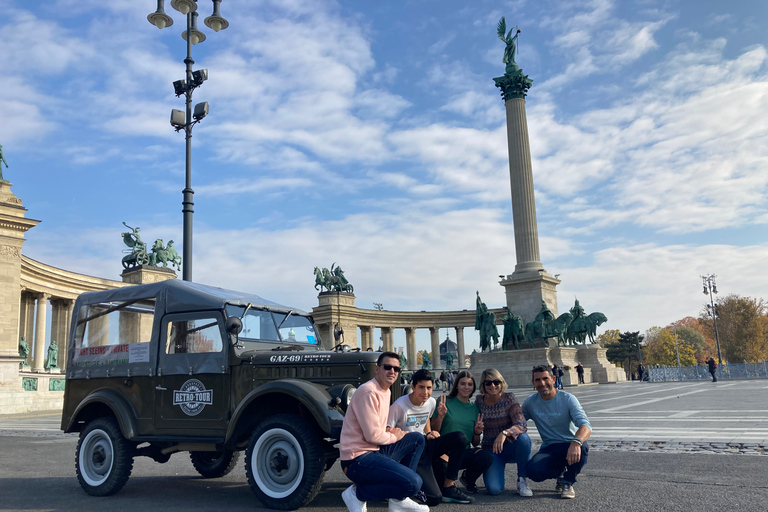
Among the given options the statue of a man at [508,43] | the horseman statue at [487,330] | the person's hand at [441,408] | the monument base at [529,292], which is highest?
the statue of a man at [508,43]

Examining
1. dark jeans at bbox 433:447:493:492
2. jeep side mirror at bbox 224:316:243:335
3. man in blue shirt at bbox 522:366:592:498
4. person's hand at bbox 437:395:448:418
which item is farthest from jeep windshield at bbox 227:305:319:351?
man in blue shirt at bbox 522:366:592:498

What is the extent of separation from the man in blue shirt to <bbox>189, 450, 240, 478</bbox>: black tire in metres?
4.62

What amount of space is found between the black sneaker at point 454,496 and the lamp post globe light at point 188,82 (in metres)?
8.70

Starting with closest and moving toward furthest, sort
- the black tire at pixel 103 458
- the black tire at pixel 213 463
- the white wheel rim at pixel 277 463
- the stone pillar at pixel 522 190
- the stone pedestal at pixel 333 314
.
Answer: the white wheel rim at pixel 277 463 → the black tire at pixel 103 458 → the black tire at pixel 213 463 → the stone pillar at pixel 522 190 → the stone pedestal at pixel 333 314

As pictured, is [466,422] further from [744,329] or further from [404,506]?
[744,329]

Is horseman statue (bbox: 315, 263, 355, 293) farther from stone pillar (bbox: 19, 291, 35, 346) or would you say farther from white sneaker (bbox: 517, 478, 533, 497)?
white sneaker (bbox: 517, 478, 533, 497)

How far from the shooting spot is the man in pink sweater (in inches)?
222

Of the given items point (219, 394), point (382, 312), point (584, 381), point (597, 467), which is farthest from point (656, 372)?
point (219, 394)

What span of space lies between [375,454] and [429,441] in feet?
4.19

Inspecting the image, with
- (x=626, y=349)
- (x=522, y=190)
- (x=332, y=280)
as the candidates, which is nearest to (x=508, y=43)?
(x=522, y=190)

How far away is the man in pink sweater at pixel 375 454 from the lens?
563 cm

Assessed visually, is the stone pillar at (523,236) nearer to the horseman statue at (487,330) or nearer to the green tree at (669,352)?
the horseman statue at (487,330)

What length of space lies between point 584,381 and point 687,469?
3773cm

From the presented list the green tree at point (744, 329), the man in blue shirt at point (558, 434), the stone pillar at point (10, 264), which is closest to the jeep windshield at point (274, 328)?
the man in blue shirt at point (558, 434)
